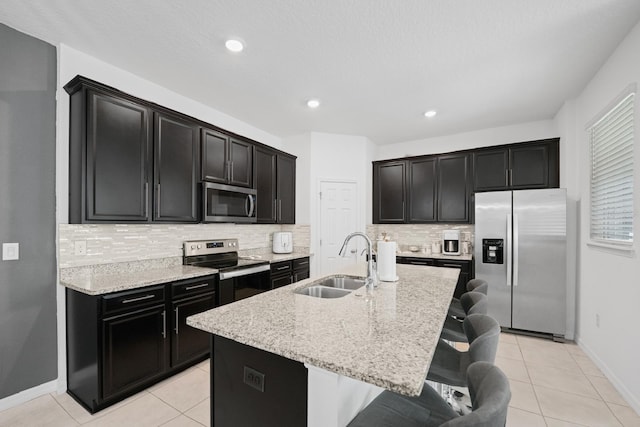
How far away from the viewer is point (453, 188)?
4410 millimetres

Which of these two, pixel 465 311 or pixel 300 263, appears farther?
pixel 300 263

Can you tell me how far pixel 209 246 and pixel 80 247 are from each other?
1257 mm

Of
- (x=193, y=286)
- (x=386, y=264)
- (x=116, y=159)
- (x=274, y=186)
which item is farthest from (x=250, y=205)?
(x=386, y=264)

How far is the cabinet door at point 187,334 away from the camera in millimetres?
2510

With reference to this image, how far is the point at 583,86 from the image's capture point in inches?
121

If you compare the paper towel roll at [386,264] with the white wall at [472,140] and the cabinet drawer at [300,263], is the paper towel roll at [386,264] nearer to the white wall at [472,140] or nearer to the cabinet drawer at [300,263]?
the cabinet drawer at [300,263]

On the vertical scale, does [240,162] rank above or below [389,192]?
above

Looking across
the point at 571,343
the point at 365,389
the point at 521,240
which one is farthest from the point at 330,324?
the point at 571,343

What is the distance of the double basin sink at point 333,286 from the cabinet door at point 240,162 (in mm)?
1825

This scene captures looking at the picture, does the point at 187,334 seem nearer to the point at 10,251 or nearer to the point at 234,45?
the point at 10,251

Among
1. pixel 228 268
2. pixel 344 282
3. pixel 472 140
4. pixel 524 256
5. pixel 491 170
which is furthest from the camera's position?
pixel 472 140

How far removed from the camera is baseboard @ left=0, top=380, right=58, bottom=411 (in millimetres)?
2092

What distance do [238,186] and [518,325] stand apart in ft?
12.5

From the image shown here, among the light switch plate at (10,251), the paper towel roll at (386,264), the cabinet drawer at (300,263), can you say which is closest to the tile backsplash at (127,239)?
the light switch plate at (10,251)
